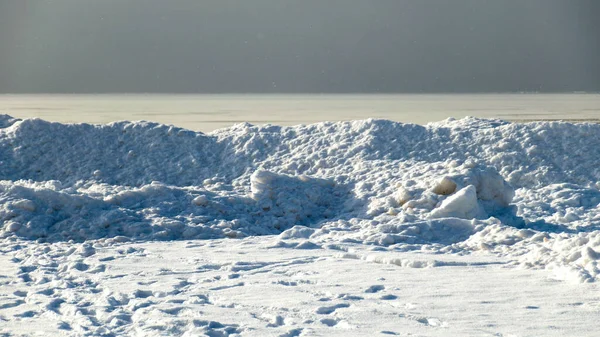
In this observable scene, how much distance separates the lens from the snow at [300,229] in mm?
4996

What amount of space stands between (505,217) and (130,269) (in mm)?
4951

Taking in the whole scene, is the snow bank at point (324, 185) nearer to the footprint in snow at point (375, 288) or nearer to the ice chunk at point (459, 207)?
the ice chunk at point (459, 207)

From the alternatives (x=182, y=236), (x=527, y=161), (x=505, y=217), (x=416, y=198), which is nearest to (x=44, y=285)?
(x=182, y=236)

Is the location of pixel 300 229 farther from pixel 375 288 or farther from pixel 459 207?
pixel 375 288

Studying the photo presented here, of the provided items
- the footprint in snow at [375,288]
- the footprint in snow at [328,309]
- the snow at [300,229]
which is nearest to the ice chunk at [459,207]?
the snow at [300,229]

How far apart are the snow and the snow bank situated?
0.03 metres

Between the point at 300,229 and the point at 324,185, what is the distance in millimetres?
2481

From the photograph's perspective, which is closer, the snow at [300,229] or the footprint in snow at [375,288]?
the snow at [300,229]

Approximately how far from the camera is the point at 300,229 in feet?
27.4

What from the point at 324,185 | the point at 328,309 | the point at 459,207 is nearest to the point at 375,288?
the point at 328,309

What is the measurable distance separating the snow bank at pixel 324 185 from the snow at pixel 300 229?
32mm

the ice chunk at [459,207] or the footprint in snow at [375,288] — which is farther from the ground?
the ice chunk at [459,207]

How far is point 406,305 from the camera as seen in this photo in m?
5.10

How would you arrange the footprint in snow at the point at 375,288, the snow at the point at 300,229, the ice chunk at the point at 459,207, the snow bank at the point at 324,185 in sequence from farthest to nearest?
the ice chunk at the point at 459,207 < the snow bank at the point at 324,185 < the footprint in snow at the point at 375,288 < the snow at the point at 300,229
